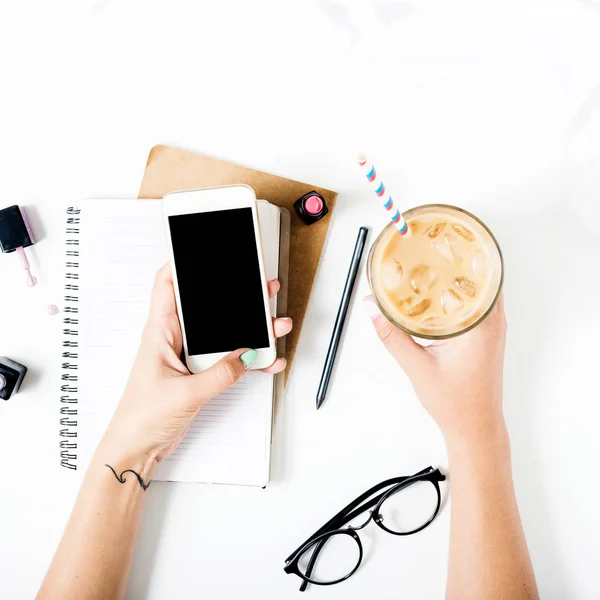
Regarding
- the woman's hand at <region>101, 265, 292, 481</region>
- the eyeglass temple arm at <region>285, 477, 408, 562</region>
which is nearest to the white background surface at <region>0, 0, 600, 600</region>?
the eyeglass temple arm at <region>285, 477, 408, 562</region>

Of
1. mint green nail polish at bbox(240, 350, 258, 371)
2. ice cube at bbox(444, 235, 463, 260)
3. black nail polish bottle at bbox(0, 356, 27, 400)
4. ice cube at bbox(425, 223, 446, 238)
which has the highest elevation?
ice cube at bbox(425, 223, 446, 238)

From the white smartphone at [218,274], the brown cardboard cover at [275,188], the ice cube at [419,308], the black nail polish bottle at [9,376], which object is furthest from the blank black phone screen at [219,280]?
the black nail polish bottle at [9,376]

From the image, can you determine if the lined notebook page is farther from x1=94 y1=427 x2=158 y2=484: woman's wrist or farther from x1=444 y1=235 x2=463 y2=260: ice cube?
x1=444 y1=235 x2=463 y2=260: ice cube

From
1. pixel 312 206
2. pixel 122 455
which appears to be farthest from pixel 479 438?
pixel 122 455

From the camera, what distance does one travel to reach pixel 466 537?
0.83m

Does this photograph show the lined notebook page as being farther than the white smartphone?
Yes

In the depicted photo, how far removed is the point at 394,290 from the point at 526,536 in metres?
0.49

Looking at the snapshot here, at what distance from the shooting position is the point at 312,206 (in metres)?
0.88

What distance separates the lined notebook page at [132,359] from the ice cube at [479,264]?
14.6 inches

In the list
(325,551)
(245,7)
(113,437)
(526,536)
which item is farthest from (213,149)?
(526,536)

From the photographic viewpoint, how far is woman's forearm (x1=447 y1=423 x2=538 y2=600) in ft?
2.64

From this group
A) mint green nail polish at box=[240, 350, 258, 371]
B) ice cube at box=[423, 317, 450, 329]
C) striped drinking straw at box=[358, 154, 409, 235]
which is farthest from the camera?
mint green nail polish at box=[240, 350, 258, 371]

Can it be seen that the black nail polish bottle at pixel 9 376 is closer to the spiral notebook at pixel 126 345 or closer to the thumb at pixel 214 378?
the spiral notebook at pixel 126 345

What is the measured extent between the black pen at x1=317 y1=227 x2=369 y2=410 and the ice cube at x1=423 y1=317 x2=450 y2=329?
19 cm
